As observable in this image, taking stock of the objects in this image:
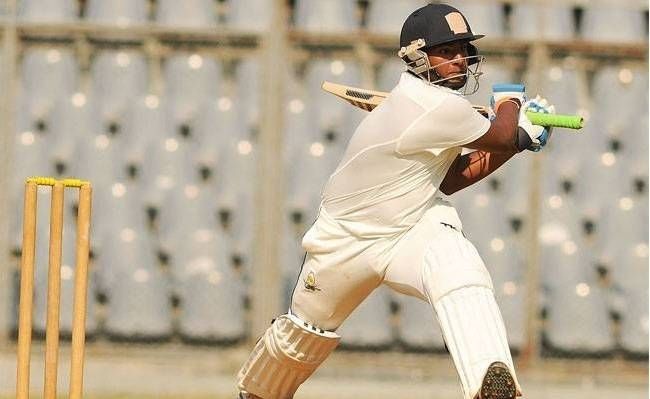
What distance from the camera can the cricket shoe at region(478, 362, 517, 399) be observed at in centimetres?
436

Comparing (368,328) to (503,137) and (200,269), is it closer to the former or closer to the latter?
(200,269)

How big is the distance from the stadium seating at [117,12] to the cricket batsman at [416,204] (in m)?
2.91

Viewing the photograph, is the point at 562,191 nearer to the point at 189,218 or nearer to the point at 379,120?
the point at 189,218

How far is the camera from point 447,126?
468 cm

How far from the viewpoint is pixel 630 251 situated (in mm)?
7648

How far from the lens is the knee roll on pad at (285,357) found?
5.01 m

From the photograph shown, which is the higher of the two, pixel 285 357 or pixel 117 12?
pixel 117 12

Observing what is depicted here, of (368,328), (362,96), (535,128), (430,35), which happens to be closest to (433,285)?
(535,128)

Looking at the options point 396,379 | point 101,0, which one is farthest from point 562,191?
point 101,0

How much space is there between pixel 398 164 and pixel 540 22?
3.17 meters

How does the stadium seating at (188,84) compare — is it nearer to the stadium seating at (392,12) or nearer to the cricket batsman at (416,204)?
the stadium seating at (392,12)

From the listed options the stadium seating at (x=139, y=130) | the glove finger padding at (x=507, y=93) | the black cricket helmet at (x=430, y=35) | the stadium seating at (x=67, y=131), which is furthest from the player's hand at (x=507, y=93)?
the stadium seating at (x=67, y=131)

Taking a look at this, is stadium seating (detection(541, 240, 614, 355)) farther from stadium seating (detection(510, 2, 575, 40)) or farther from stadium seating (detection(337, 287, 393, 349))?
stadium seating (detection(510, 2, 575, 40))

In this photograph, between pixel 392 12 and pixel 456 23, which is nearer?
pixel 456 23
